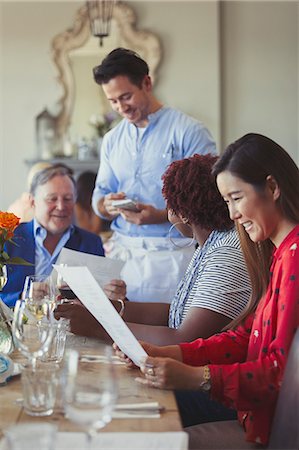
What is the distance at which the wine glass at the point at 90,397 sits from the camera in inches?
43.7

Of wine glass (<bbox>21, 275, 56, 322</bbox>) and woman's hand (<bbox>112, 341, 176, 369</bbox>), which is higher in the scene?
wine glass (<bbox>21, 275, 56, 322</bbox>)

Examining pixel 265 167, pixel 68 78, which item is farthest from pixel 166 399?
pixel 68 78

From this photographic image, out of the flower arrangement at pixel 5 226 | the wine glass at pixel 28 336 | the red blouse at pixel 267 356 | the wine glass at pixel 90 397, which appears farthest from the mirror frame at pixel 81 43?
the wine glass at pixel 90 397

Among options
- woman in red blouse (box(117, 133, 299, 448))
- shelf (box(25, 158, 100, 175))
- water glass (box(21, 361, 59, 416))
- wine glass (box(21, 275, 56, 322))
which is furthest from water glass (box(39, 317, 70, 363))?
shelf (box(25, 158, 100, 175))

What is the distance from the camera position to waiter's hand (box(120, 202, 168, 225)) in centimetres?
309

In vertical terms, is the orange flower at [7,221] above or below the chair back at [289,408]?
above

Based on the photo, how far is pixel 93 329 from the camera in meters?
2.16

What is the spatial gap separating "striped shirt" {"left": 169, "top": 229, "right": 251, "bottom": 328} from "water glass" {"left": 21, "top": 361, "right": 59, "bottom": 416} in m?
0.74

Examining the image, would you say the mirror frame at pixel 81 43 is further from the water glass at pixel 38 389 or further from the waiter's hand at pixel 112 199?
Result: the water glass at pixel 38 389

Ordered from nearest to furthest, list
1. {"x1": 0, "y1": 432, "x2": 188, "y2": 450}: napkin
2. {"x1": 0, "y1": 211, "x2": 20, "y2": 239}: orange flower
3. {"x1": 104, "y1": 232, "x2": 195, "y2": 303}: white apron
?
{"x1": 0, "y1": 432, "x2": 188, "y2": 450}: napkin → {"x1": 0, "y1": 211, "x2": 20, "y2": 239}: orange flower → {"x1": 104, "y1": 232, "x2": 195, "y2": 303}: white apron

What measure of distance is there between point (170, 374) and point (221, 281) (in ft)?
1.79

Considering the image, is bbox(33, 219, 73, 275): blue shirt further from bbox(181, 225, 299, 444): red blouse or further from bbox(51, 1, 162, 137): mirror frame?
bbox(51, 1, 162, 137): mirror frame

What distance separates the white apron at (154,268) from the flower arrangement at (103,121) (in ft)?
10.4

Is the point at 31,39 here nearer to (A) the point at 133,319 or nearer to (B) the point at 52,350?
(A) the point at 133,319
